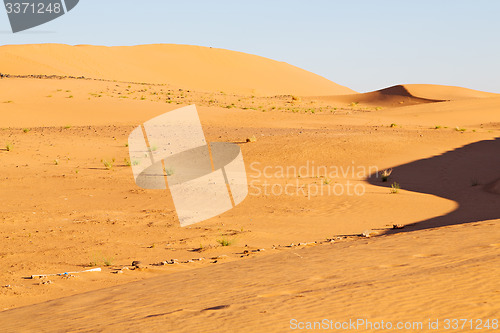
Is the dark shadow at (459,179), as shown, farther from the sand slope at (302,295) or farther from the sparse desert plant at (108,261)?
the sparse desert plant at (108,261)

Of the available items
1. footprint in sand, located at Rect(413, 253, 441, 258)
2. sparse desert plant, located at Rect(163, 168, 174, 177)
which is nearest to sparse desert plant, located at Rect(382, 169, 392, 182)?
sparse desert plant, located at Rect(163, 168, 174, 177)

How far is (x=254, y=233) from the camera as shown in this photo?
13094mm

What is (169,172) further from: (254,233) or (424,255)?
(424,255)

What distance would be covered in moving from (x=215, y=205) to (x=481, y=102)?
147 ft

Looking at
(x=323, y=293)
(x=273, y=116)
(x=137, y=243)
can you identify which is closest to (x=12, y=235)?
(x=137, y=243)

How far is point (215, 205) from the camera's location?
16172mm

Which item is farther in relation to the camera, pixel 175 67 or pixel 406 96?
pixel 175 67

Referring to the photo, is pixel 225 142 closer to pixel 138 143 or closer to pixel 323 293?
pixel 138 143

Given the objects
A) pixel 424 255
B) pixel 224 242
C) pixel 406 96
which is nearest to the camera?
pixel 424 255

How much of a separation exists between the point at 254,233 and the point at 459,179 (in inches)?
402

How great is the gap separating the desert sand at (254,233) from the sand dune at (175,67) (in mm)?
44972

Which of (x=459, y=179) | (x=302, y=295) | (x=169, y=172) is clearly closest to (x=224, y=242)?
(x=302, y=295)

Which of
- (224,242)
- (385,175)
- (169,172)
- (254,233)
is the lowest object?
(385,175)

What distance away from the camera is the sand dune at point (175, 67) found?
82312mm
